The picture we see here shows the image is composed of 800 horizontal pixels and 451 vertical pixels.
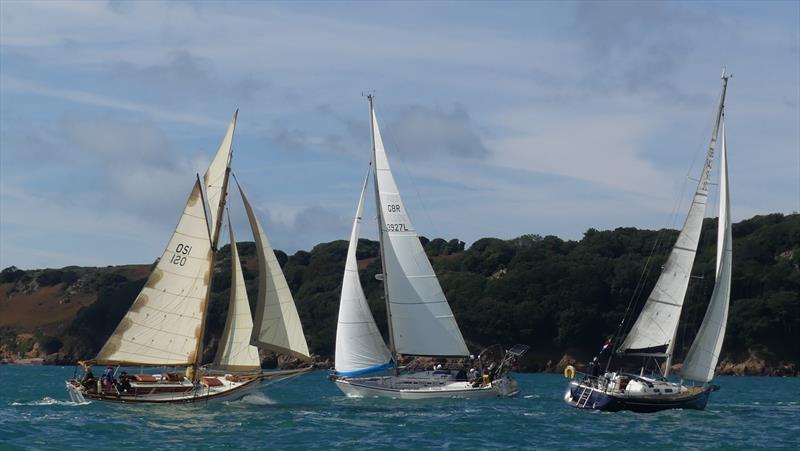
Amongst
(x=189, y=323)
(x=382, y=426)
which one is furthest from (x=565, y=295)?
(x=382, y=426)

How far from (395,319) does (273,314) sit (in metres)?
10.2

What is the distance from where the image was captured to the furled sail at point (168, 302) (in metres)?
50.4

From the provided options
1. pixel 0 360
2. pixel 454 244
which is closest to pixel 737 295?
pixel 454 244

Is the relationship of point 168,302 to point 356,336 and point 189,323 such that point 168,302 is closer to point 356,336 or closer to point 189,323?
point 189,323

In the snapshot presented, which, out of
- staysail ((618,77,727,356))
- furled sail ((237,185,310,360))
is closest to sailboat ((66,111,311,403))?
furled sail ((237,185,310,360))

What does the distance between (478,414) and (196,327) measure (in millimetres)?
11820

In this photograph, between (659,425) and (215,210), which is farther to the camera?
(215,210)

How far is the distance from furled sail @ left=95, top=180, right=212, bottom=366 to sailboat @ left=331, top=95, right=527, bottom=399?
9467 millimetres

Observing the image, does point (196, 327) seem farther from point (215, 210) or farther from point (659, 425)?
point (659, 425)

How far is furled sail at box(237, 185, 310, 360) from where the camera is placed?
4997cm

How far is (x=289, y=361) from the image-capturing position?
12162cm

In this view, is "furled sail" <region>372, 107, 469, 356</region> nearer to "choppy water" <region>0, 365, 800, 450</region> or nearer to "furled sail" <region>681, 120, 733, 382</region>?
"choppy water" <region>0, 365, 800, 450</region>

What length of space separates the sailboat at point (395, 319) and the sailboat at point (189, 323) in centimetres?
826

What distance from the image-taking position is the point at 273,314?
4997 centimetres
